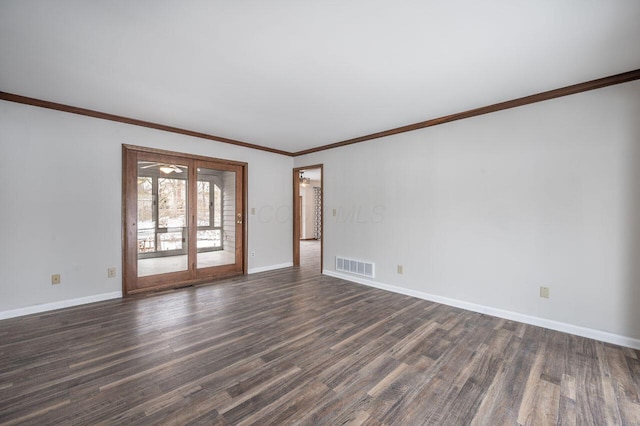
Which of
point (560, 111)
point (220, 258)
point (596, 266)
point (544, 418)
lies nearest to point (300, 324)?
point (544, 418)

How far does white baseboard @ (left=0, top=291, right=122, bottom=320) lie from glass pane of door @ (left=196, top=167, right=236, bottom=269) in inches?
51.2

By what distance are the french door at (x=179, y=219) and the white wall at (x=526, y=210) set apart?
9.14 ft

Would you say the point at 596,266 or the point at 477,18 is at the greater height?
the point at 477,18

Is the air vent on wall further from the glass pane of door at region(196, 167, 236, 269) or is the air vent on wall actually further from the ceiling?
the ceiling

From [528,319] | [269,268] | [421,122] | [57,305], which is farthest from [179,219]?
[528,319]

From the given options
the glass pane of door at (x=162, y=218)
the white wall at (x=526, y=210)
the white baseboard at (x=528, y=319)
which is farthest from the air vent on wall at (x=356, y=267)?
the glass pane of door at (x=162, y=218)

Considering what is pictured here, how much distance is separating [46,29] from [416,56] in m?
2.85

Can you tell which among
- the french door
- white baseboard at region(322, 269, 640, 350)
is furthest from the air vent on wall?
the french door

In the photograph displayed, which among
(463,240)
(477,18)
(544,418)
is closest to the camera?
(544,418)

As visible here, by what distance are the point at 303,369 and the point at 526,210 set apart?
295 cm

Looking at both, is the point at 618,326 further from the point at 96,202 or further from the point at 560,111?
the point at 96,202

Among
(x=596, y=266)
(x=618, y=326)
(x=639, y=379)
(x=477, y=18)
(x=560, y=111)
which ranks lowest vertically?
(x=639, y=379)

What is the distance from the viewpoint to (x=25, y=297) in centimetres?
321

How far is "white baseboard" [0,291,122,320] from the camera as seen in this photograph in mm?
3127
